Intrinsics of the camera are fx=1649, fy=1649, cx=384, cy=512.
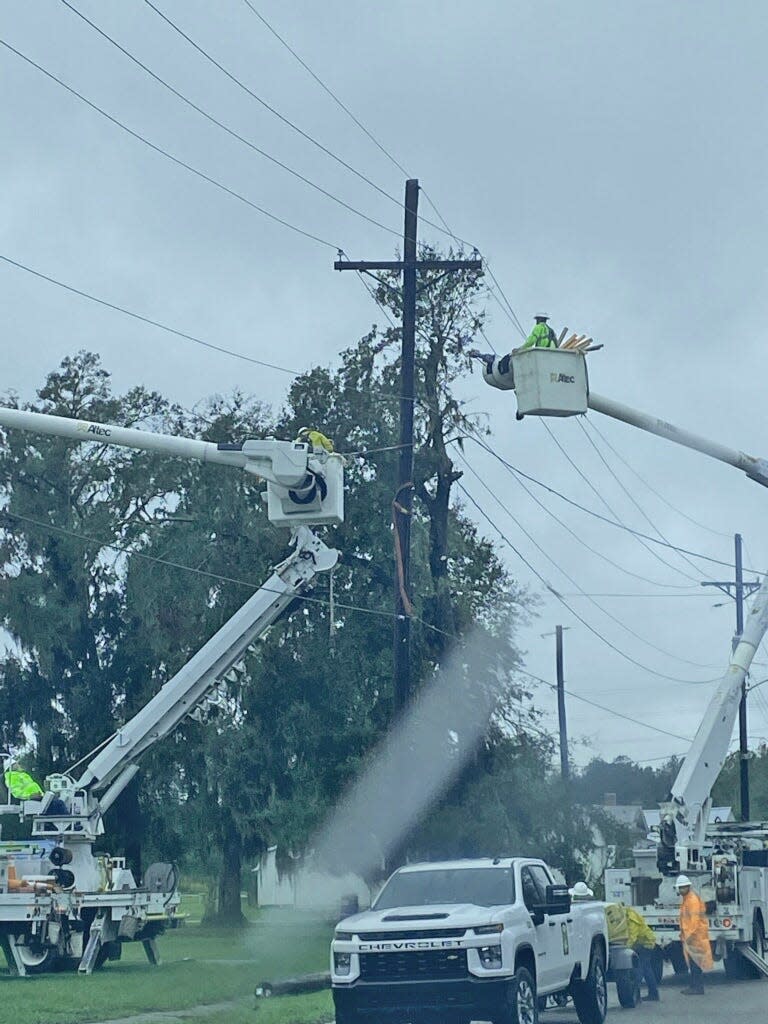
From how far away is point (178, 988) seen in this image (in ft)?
66.6

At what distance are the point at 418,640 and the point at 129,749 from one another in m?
13.0

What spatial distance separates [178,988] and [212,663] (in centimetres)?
568

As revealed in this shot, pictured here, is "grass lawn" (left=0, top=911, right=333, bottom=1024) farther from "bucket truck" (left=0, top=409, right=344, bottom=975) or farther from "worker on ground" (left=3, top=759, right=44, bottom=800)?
"worker on ground" (left=3, top=759, right=44, bottom=800)

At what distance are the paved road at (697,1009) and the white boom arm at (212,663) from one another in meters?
7.35

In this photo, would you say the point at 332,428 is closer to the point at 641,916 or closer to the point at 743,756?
the point at 641,916

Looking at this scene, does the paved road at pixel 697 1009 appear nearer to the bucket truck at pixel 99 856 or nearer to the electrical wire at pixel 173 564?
the bucket truck at pixel 99 856

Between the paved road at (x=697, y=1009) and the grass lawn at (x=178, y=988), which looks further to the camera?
the paved road at (x=697, y=1009)

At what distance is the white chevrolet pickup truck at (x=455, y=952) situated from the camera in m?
14.9

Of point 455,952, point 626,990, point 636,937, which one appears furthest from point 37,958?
point 455,952

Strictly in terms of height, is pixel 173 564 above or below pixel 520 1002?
above

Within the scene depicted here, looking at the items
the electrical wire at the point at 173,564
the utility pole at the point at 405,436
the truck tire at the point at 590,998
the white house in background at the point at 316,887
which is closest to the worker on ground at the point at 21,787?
the utility pole at the point at 405,436

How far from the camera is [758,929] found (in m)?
25.6

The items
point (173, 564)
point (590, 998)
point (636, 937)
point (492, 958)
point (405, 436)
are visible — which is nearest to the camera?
point (492, 958)

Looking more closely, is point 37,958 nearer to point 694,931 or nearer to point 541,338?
point 694,931
